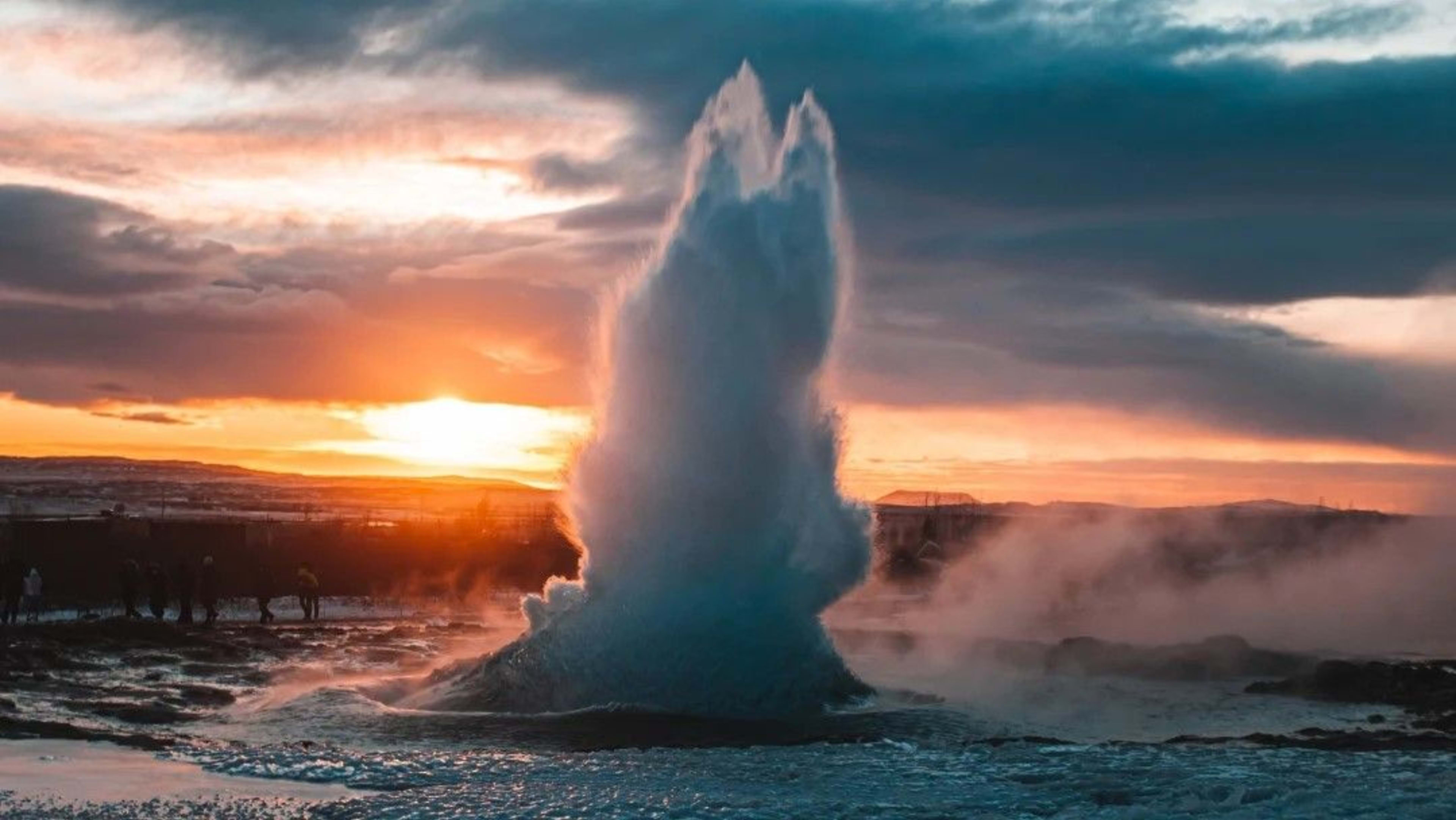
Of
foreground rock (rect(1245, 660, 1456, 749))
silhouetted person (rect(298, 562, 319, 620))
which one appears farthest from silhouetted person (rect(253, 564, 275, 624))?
foreground rock (rect(1245, 660, 1456, 749))

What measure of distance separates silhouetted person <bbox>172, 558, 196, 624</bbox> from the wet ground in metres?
5.34

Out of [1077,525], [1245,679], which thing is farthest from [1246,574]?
[1245,679]

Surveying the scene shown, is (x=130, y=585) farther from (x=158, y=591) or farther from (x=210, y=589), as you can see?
(x=210, y=589)

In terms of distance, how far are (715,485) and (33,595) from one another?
17189 mm

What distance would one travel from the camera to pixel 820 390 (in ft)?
69.9

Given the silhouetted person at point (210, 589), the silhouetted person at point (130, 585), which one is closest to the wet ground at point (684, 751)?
the silhouetted person at point (210, 589)

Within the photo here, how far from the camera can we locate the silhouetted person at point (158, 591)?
101 feet

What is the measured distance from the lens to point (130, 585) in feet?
99.4

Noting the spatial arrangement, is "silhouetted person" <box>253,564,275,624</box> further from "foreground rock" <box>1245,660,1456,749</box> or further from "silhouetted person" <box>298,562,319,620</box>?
"foreground rock" <box>1245,660,1456,749</box>

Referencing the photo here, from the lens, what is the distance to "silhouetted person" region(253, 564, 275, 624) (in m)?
31.2

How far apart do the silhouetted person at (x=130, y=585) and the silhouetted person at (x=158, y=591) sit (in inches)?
12.9

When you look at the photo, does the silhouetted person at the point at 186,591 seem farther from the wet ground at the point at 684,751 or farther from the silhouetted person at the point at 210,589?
the wet ground at the point at 684,751

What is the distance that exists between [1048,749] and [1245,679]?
9.10 metres

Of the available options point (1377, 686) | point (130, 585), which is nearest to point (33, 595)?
point (130, 585)
